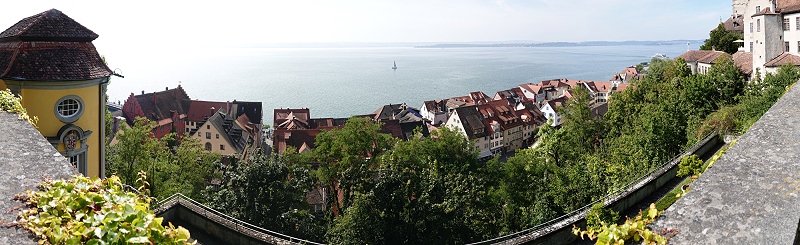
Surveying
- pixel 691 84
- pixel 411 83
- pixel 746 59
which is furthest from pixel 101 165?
pixel 411 83

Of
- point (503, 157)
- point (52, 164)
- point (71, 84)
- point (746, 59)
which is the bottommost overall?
point (503, 157)

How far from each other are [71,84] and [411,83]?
13310cm

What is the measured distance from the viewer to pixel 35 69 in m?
12.6

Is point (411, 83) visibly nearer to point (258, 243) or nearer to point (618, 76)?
point (618, 76)

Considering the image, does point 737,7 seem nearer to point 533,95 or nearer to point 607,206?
point 533,95

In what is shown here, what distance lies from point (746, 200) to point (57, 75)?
43.7 ft

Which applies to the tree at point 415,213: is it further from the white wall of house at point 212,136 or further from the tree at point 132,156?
the white wall of house at point 212,136

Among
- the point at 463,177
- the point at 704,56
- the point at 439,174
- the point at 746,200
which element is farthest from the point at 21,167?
the point at 704,56

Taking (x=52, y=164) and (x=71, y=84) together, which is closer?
(x=52, y=164)

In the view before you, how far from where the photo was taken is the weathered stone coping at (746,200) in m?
3.50

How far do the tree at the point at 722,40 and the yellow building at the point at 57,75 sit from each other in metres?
48.7

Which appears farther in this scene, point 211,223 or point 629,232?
point 211,223

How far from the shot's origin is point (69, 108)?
1325cm

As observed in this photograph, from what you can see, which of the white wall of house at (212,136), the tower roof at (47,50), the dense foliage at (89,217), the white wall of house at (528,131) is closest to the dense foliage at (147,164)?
the tower roof at (47,50)
